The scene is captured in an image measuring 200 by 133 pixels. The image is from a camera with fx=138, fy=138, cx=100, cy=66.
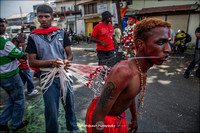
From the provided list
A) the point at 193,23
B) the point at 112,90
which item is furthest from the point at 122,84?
the point at 193,23

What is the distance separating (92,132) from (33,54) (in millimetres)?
1362

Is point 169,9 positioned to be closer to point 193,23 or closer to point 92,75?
point 193,23

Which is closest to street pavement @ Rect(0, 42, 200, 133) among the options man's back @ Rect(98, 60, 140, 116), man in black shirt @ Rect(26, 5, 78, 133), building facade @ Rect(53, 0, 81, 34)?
man in black shirt @ Rect(26, 5, 78, 133)

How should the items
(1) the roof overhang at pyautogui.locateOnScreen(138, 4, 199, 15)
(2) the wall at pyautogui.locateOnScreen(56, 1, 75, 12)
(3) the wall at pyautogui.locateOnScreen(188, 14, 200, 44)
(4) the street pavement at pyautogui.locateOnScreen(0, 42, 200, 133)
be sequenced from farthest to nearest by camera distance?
(2) the wall at pyautogui.locateOnScreen(56, 1, 75, 12)
(3) the wall at pyautogui.locateOnScreen(188, 14, 200, 44)
(1) the roof overhang at pyautogui.locateOnScreen(138, 4, 199, 15)
(4) the street pavement at pyautogui.locateOnScreen(0, 42, 200, 133)

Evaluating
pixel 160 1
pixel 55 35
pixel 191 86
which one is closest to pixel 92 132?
pixel 55 35

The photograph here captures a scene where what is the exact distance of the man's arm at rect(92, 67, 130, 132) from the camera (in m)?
1.11

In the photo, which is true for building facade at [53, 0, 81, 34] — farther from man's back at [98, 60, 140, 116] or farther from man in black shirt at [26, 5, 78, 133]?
man's back at [98, 60, 140, 116]

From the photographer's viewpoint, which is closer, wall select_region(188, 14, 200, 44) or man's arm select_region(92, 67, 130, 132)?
man's arm select_region(92, 67, 130, 132)

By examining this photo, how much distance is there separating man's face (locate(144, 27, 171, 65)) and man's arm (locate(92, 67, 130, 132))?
28 centimetres

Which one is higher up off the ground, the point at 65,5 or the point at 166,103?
the point at 65,5

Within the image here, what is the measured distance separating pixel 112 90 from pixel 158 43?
537 mm

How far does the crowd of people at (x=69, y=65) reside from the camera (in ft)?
3.74

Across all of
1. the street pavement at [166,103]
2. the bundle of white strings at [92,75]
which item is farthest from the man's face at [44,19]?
the street pavement at [166,103]

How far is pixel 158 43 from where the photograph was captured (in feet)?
3.71
